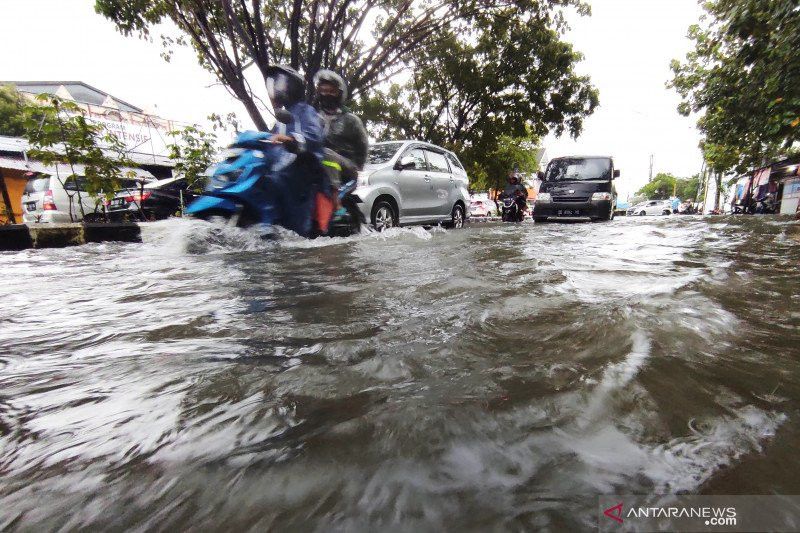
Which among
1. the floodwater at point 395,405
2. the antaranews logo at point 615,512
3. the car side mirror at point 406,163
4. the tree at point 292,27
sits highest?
the tree at point 292,27

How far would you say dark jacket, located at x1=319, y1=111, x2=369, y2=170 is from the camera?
5352mm

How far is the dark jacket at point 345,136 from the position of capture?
5.35m

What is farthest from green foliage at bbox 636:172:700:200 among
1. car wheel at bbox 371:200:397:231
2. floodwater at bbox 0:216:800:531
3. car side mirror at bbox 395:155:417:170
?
floodwater at bbox 0:216:800:531

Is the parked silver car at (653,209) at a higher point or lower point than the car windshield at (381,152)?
lower

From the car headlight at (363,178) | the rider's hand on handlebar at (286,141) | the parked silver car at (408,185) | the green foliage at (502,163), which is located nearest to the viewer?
the rider's hand on handlebar at (286,141)

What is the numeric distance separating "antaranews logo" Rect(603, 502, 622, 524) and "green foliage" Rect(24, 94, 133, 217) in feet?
22.5

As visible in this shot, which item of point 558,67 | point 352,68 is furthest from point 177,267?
point 558,67

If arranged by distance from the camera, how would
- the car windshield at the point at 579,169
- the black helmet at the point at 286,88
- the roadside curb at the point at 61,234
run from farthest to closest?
1. the car windshield at the point at 579,169
2. the roadside curb at the point at 61,234
3. the black helmet at the point at 286,88

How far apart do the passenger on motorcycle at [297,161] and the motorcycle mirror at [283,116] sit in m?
0.04

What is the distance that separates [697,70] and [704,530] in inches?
750

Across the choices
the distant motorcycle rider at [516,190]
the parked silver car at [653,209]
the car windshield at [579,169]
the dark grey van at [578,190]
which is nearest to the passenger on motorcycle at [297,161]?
the dark grey van at [578,190]

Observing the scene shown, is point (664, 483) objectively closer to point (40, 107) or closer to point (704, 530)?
point (704, 530)

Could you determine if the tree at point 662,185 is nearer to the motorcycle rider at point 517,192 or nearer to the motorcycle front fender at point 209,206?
the motorcycle rider at point 517,192

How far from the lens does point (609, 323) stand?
150cm
